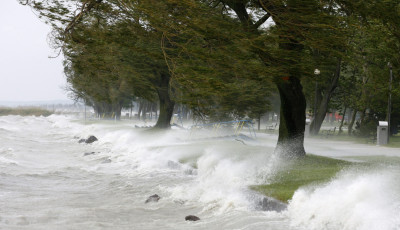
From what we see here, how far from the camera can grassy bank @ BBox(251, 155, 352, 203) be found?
1120 centimetres

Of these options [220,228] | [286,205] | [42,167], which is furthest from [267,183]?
[42,167]

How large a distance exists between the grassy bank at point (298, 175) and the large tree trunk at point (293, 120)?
22.6 inches

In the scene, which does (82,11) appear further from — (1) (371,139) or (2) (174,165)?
(1) (371,139)

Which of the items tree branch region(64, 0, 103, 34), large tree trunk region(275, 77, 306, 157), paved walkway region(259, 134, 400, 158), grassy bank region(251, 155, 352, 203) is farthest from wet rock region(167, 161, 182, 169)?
tree branch region(64, 0, 103, 34)

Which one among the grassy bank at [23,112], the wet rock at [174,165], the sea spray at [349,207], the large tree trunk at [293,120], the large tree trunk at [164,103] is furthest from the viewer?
the grassy bank at [23,112]

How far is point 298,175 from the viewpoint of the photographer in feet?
43.3

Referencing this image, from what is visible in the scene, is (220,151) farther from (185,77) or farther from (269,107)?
(269,107)

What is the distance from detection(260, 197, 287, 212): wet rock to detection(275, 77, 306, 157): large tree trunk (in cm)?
615

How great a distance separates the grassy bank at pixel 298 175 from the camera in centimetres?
1120

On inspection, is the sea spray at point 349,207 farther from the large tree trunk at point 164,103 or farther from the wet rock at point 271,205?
the large tree trunk at point 164,103

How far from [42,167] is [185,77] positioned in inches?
469

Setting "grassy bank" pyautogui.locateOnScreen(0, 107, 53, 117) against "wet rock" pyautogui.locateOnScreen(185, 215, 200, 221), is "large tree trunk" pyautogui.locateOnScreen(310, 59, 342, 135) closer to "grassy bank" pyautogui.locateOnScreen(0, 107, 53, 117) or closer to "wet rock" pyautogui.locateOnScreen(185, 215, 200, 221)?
"wet rock" pyautogui.locateOnScreen(185, 215, 200, 221)

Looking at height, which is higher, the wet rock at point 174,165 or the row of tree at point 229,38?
the row of tree at point 229,38

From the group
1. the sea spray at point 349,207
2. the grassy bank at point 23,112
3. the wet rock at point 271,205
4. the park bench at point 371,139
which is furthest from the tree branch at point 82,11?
the grassy bank at point 23,112
